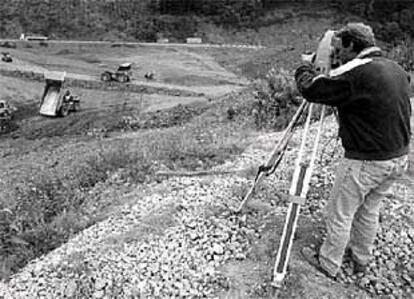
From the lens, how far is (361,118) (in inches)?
178

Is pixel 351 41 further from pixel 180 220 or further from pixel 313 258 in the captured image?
pixel 180 220

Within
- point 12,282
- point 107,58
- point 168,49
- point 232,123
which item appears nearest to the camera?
point 12,282

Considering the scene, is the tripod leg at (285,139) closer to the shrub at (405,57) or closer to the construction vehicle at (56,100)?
the shrub at (405,57)

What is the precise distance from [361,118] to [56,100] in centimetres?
2032

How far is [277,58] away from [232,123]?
21.1m

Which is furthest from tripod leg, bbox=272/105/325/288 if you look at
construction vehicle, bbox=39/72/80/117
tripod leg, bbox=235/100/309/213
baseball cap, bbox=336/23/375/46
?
construction vehicle, bbox=39/72/80/117

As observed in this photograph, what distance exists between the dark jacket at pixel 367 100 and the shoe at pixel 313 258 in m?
1.22

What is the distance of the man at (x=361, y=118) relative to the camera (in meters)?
4.36

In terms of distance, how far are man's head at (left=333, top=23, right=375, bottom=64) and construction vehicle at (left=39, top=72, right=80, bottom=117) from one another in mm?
19724

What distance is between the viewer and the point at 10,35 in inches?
1646

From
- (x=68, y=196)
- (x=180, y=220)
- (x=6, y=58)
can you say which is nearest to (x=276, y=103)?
(x=68, y=196)

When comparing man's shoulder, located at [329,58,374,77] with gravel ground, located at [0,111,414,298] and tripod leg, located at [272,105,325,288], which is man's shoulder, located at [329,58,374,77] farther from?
gravel ground, located at [0,111,414,298]

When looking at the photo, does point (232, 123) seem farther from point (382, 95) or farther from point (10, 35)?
point (10, 35)

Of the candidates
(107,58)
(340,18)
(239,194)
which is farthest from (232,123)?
(340,18)
